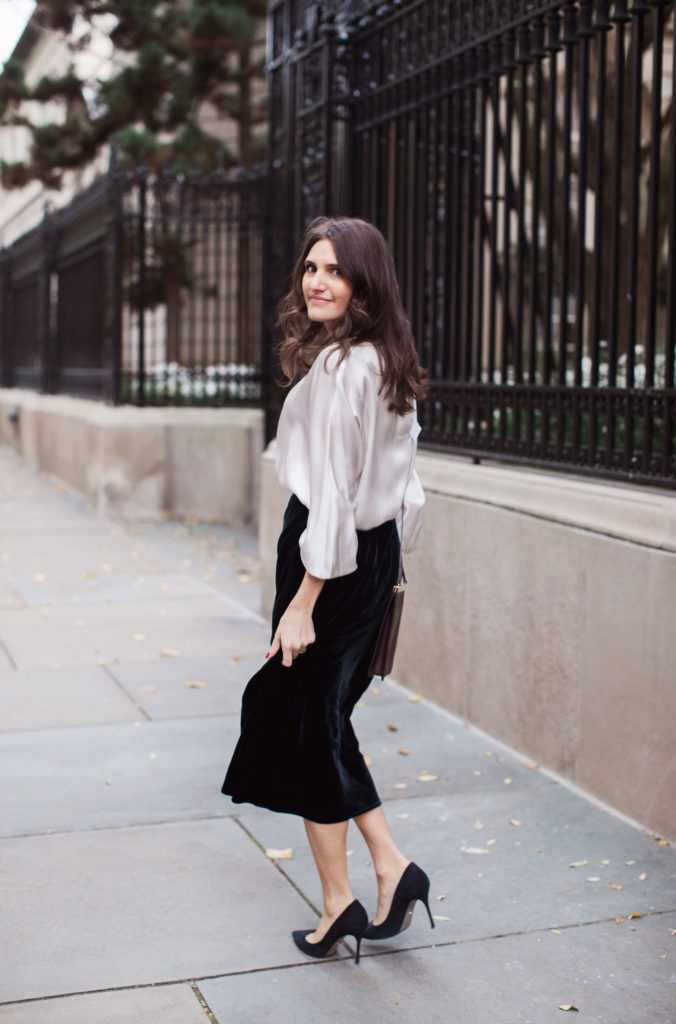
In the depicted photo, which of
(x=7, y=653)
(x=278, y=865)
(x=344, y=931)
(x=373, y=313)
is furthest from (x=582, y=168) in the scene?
(x=7, y=653)

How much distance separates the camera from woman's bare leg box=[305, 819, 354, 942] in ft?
11.1

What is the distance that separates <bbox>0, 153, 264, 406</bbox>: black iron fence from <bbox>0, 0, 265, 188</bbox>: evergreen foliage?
3.28 m

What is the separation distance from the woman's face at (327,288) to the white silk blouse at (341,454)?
0.13 metres

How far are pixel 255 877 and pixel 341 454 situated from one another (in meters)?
1.58

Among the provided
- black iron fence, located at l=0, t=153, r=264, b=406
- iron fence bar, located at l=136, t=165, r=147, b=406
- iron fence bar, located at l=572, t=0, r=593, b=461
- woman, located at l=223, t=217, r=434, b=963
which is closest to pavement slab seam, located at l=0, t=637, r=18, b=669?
iron fence bar, located at l=572, t=0, r=593, b=461

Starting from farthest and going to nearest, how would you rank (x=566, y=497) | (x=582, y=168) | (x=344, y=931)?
(x=582, y=168) < (x=566, y=497) < (x=344, y=931)

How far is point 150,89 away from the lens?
20734mm

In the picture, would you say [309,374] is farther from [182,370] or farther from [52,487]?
[52,487]

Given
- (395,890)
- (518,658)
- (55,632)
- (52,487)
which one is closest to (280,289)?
(55,632)

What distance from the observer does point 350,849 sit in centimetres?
428

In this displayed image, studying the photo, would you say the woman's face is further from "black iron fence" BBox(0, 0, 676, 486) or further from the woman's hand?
"black iron fence" BBox(0, 0, 676, 486)

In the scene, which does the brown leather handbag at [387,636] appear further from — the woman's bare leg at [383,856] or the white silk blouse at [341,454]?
the woman's bare leg at [383,856]

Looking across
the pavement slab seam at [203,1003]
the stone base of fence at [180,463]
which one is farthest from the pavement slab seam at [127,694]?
the stone base of fence at [180,463]

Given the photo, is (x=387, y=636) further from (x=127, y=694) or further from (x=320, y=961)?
(x=127, y=694)
